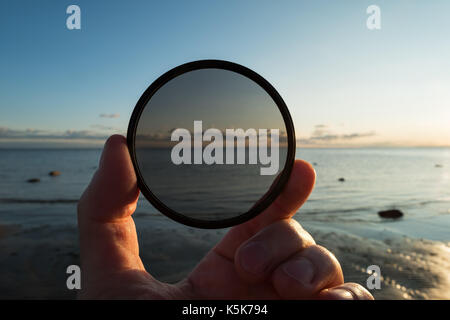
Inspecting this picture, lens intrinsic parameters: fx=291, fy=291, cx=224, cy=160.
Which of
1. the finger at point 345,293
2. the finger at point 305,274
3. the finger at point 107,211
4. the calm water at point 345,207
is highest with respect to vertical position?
the finger at point 107,211

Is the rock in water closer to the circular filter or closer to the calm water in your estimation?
the calm water

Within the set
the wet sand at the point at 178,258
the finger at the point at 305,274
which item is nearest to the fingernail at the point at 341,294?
the finger at the point at 305,274

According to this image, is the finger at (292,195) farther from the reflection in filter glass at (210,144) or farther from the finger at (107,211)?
the finger at (107,211)

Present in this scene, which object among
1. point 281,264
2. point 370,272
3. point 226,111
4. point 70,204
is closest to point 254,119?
point 226,111

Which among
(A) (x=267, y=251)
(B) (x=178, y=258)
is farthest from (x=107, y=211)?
(B) (x=178, y=258)

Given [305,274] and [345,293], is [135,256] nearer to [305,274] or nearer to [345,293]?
[305,274]
